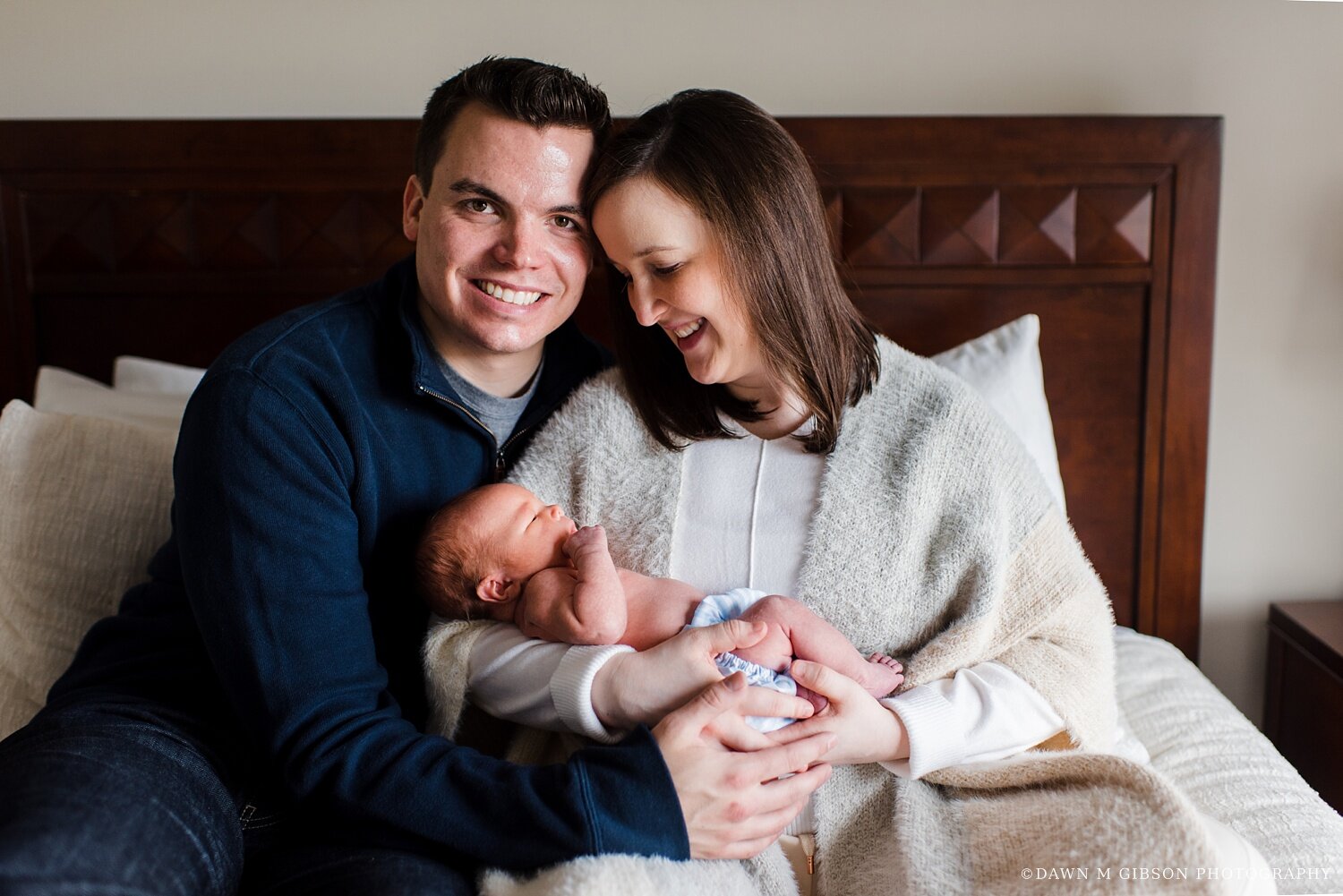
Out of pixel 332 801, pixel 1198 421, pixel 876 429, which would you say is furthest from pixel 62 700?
pixel 1198 421

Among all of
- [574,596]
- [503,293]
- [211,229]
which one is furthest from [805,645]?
[211,229]

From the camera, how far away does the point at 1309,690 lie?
6.67ft

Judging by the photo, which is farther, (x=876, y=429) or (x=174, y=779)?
(x=876, y=429)

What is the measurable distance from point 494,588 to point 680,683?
315 mm

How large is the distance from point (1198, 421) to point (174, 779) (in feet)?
6.51

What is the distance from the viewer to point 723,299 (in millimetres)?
1399

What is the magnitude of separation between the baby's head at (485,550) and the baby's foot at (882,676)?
46cm

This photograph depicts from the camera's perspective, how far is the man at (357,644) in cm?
119

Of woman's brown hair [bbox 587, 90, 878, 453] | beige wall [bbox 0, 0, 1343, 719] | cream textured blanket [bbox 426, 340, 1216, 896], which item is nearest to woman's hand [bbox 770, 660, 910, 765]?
cream textured blanket [bbox 426, 340, 1216, 896]

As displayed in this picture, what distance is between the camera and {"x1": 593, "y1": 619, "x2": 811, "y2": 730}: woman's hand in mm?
1253

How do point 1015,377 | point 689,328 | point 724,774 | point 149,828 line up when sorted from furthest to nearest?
point 1015,377, point 689,328, point 724,774, point 149,828

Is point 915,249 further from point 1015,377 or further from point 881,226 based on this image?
point 1015,377

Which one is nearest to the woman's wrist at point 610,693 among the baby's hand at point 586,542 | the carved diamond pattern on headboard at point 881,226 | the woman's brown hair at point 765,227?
the baby's hand at point 586,542

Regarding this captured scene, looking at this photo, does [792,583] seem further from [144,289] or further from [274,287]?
[144,289]
